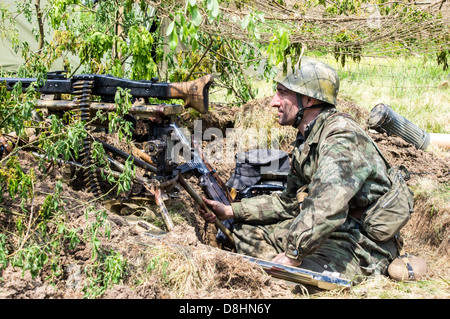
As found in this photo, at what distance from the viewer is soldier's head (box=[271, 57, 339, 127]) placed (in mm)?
4730

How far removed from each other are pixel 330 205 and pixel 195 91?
1.62 meters

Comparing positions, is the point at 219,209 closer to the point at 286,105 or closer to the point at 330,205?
the point at 286,105

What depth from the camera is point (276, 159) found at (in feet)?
23.0

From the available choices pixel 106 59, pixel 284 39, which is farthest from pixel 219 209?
pixel 106 59

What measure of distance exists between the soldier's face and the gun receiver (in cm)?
72

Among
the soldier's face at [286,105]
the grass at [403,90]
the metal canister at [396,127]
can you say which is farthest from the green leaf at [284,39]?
the grass at [403,90]

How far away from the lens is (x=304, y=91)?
4.74 m

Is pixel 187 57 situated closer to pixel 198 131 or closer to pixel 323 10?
pixel 198 131

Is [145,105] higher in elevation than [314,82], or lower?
lower

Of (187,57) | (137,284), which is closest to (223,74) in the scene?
(187,57)

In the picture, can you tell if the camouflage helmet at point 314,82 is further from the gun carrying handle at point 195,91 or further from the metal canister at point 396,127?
the metal canister at point 396,127

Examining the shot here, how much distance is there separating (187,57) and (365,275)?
5399mm

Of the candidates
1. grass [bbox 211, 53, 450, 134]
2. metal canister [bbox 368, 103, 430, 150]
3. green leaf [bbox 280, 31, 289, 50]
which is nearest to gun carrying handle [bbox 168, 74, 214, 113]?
green leaf [bbox 280, 31, 289, 50]

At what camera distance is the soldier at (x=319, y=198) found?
4020 millimetres
